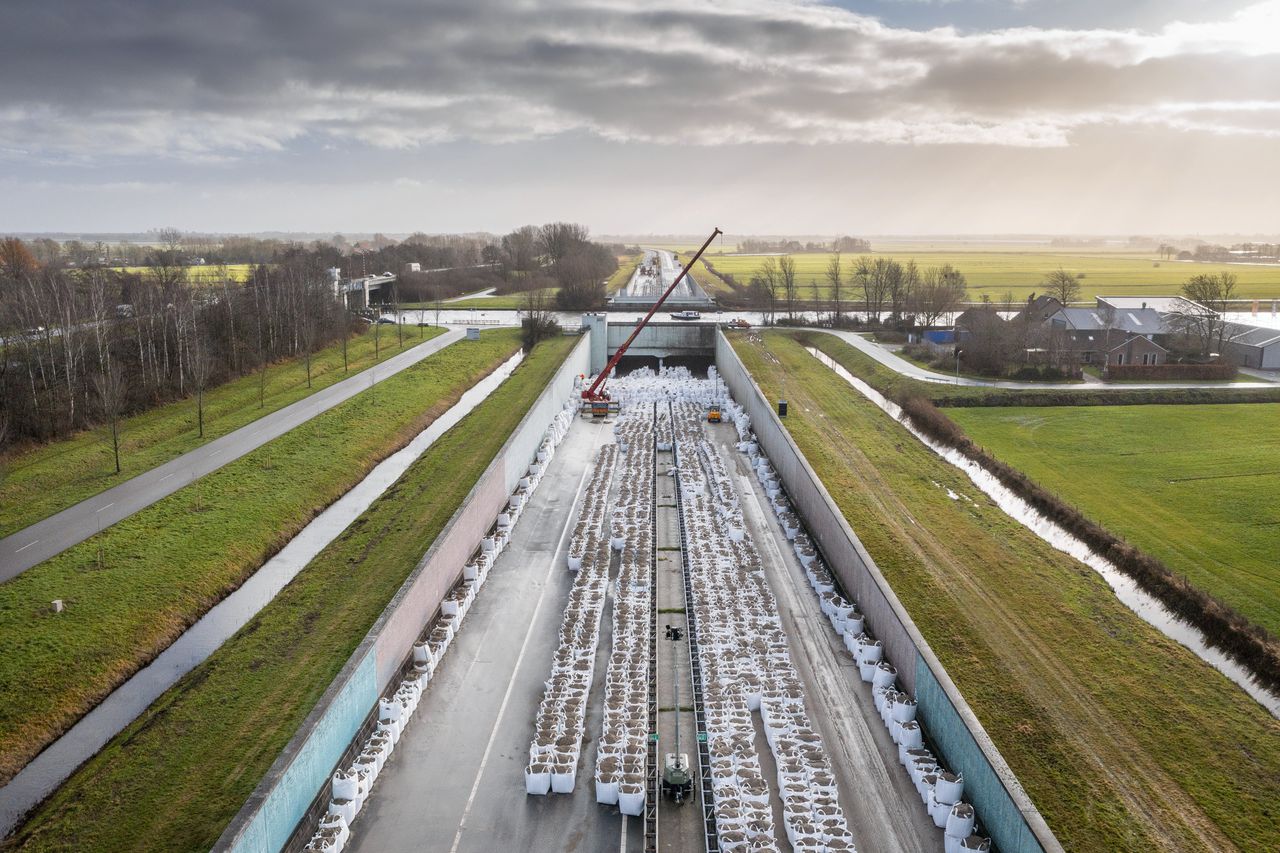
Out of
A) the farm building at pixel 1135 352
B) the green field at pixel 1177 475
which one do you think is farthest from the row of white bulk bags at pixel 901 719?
the farm building at pixel 1135 352

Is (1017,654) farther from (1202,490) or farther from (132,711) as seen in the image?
(132,711)

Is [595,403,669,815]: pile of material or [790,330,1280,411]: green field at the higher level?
[790,330,1280,411]: green field

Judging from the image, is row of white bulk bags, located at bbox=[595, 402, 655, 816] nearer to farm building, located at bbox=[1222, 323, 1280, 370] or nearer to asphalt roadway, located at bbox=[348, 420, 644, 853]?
asphalt roadway, located at bbox=[348, 420, 644, 853]

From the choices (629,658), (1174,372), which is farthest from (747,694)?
(1174,372)

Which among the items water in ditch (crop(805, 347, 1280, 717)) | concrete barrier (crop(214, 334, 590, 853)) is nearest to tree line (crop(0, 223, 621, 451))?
concrete barrier (crop(214, 334, 590, 853))

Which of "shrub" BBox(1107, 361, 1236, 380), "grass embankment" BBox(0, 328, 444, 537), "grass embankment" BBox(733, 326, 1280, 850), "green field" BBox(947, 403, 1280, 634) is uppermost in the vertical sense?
"shrub" BBox(1107, 361, 1236, 380)

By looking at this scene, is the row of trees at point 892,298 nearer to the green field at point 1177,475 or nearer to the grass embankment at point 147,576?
the green field at point 1177,475
